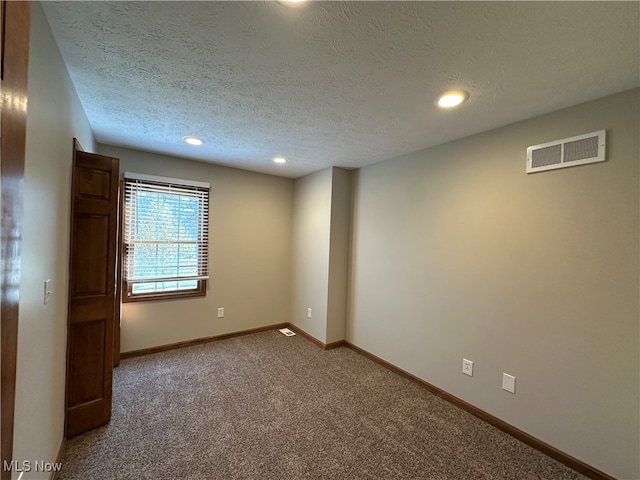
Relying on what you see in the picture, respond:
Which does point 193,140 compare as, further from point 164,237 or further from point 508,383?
point 508,383

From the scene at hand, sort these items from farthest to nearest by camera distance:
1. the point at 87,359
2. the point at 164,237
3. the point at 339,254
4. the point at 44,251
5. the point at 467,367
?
the point at 339,254 → the point at 164,237 → the point at 467,367 → the point at 87,359 → the point at 44,251

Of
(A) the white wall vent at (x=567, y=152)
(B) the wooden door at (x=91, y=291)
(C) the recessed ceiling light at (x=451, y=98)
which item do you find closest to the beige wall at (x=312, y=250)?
(C) the recessed ceiling light at (x=451, y=98)

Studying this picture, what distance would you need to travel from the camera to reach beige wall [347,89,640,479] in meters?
1.55

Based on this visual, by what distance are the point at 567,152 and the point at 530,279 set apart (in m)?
0.89

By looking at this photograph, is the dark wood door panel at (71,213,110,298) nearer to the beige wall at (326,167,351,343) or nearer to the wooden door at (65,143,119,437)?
the wooden door at (65,143,119,437)

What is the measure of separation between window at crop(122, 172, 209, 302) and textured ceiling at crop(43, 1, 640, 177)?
966 millimetres

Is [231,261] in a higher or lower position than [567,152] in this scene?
lower

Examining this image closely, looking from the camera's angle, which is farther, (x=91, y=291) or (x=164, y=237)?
(x=164, y=237)

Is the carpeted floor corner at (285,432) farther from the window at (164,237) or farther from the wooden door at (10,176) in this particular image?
the wooden door at (10,176)

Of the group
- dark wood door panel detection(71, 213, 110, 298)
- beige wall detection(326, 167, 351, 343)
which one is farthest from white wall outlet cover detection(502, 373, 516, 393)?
dark wood door panel detection(71, 213, 110, 298)

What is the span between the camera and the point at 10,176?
31.6 inches

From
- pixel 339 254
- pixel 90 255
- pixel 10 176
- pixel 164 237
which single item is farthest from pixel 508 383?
pixel 164 237

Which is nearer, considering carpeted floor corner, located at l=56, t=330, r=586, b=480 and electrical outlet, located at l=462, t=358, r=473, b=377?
carpeted floor corner, located at l=56, t=330, r=586, b=480
